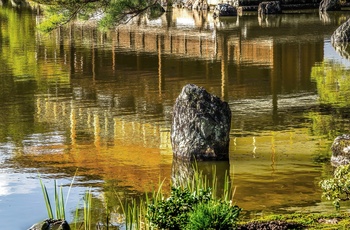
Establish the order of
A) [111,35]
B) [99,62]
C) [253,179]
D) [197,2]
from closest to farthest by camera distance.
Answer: [253,179] → [99,62] → [111,35] → [197,2]

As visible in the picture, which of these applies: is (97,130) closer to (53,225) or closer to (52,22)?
(52,22)

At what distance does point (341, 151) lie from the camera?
16.8m

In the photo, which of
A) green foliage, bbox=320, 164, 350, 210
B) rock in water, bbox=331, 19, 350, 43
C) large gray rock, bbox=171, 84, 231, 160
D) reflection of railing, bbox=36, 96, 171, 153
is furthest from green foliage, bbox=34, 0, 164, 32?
rock in water, bbox=331, 19, 350, 43

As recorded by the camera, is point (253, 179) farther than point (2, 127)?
No

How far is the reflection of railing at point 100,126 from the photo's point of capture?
20156 mm

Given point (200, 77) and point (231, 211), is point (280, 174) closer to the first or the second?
point (231, 211)

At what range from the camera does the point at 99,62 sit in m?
37.9

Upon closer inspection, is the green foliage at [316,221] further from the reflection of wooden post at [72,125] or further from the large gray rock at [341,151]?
the reflection of wooden post at [72,125]

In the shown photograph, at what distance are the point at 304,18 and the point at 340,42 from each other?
1735 cm

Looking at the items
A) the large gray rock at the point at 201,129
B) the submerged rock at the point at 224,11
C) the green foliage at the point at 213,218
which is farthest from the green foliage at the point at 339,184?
the submerged rock at the point at 224,11

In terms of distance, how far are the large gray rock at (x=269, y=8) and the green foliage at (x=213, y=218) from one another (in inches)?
2222

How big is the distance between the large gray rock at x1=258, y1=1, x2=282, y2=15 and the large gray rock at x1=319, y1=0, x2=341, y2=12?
9.92ft

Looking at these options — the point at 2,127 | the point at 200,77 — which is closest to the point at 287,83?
the point at 200,77

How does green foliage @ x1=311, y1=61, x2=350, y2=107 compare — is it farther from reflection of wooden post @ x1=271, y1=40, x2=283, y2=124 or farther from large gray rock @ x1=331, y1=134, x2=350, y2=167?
large gray rock @ x1=331, y1=134, x2=350, y2=167
